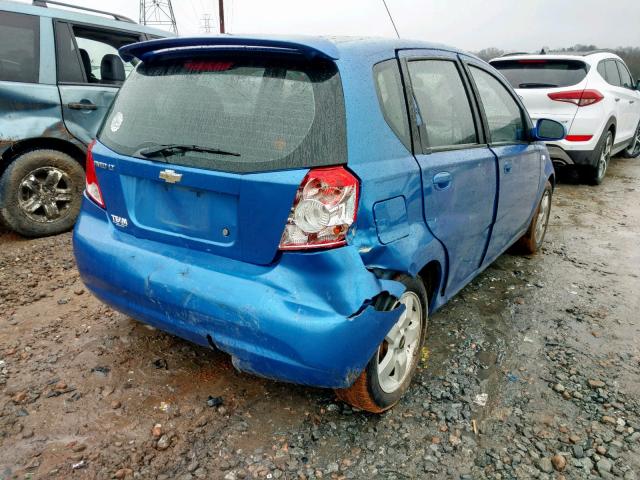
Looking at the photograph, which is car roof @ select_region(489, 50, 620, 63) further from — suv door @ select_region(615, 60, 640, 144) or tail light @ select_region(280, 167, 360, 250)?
tail light @ select_region(280, 167, 360, 250)

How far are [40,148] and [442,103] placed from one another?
3.43m

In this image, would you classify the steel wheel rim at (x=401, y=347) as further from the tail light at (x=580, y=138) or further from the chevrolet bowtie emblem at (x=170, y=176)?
the tail light at (x=580, y=138)

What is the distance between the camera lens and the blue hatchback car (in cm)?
183

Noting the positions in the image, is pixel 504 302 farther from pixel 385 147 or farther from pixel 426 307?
pixel 385 147

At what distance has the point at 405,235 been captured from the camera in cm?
209

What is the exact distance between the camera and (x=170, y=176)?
6.60ft

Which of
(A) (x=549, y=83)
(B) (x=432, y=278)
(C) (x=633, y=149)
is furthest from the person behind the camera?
(C) (x=633, y=149)

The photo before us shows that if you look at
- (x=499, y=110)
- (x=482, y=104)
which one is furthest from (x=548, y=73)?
(x=482, y=104)

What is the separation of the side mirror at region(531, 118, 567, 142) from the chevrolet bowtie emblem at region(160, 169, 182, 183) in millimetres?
2690

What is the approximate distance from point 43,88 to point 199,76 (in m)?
2.80

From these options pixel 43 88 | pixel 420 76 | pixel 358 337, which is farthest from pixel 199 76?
pixel 43 88

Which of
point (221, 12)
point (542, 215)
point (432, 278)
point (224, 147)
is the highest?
point (221, 12)

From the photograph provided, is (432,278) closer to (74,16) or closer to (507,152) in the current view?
(507,152)

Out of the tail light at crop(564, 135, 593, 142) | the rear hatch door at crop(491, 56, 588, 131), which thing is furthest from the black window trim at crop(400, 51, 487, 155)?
the tail light at crop(564, 135, 593, 142)
